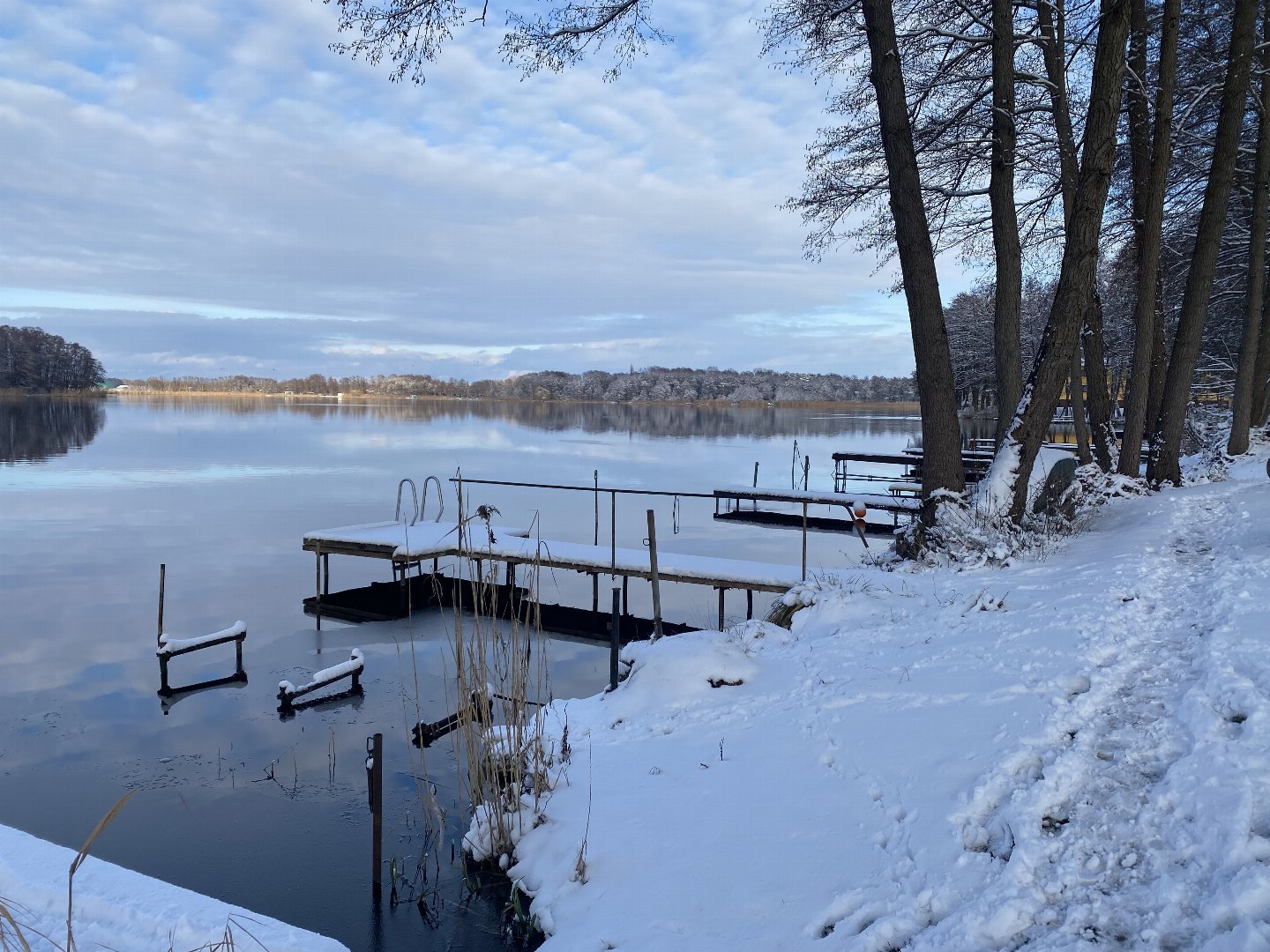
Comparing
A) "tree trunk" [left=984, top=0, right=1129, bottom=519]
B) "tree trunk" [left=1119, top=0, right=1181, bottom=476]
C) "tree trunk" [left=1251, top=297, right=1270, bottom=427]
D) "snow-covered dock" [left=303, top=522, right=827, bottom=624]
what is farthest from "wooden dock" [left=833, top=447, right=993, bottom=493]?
"tree trunk" [left=984, top=0, right=1129, bottom=519]

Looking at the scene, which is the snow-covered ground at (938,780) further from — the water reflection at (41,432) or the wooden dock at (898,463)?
the water reflection at (41,432)

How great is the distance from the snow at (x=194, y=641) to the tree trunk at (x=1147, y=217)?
11681mm

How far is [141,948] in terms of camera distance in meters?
3.44

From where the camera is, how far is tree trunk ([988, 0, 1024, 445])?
927cm

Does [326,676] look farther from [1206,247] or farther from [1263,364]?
[1263,364]

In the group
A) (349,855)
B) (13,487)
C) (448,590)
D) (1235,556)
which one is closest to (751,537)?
(448,590)

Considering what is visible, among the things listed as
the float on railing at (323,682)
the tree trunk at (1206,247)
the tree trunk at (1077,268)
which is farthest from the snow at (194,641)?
the tree trunk at (1206,247)

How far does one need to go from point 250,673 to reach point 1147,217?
42.6 feet

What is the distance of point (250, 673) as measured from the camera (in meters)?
10.6

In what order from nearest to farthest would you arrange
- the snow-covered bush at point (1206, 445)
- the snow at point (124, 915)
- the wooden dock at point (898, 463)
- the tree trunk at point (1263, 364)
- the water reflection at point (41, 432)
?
the snow at point (124, 915), the snow-covered bush at point (1206, 445), the tree trunk at point (1263, 364), the wooden dock at point (898, 463), the water reflection at point (41, 432)

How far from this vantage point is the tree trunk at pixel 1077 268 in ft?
26.5

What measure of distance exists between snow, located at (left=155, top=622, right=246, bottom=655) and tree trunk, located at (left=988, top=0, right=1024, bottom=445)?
918cm

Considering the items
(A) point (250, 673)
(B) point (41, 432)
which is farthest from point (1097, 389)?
(B) point (41, 432)

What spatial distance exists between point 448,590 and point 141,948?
12473 millimetres
